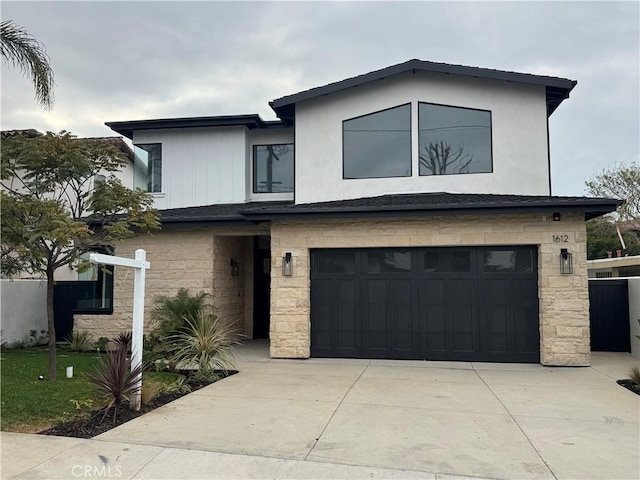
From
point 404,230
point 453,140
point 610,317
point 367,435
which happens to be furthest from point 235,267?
point 610,317

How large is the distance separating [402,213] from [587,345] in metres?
4.87

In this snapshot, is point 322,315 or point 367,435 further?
point 322,315

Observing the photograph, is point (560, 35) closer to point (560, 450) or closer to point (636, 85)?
point (636, 85)

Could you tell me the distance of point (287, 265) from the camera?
38.4 feet

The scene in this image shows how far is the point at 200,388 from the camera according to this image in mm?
8383

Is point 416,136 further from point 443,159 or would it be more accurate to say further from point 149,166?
point 149,166

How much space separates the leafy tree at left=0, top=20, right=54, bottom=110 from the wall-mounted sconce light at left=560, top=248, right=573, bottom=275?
436 inches

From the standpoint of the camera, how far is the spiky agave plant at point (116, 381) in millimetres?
6527

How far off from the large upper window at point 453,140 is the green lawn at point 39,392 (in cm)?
825

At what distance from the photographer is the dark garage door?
35.8 feet

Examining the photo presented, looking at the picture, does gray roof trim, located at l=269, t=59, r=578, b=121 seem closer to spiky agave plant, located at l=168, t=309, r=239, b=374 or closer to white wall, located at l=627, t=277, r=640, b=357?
white wall, located at l=627, t=277, r=640, b=357

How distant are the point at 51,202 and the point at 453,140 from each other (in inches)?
371

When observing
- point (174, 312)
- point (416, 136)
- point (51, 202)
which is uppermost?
point (416, 136)

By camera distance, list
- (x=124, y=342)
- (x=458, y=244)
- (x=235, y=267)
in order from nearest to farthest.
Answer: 1. (x=124, y=342)
2. (x=458, y=244)
3. (x=235, y=267)
